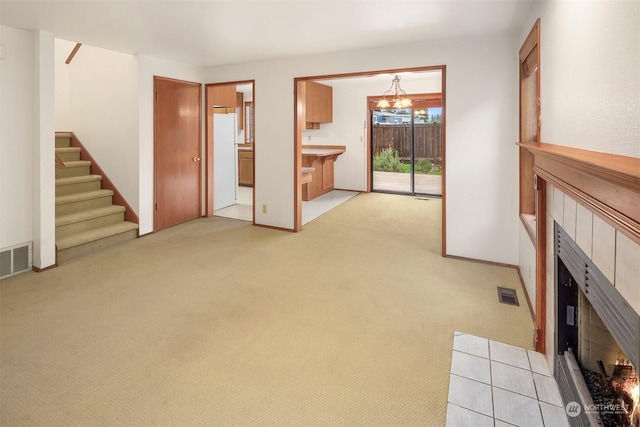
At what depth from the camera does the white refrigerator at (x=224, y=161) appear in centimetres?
620

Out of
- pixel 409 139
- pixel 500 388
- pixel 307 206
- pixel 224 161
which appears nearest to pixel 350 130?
pixel 409 139

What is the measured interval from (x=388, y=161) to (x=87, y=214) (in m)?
5.93

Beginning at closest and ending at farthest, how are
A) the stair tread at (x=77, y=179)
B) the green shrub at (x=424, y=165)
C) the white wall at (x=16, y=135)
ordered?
1. the white wall at (x=16, y=135)
2. the stair tread at (x=77, y=179)
3. the green shrub at (x=424, y=165)

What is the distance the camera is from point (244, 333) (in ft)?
7.87

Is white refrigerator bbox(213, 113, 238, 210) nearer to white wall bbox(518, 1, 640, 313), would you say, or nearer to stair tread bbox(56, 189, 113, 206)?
stair tread bbox(56, 189, 113, 206)

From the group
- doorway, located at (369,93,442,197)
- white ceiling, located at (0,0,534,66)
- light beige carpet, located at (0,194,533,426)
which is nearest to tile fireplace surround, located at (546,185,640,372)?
light beige carpet, located at (0,194,533,426)

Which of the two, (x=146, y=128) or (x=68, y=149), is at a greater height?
(x=146, y=128)

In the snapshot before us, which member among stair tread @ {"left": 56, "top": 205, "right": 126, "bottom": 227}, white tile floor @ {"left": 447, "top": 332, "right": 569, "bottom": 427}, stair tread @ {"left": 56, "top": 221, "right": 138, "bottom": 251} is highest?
stair tread @ {"left": 56, "top": 205, "right": 126, "bottom": 227}

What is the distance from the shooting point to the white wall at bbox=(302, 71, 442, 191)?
7914mm

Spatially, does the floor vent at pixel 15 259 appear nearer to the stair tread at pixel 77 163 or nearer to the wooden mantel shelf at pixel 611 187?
the stair tread at pixel 77 163

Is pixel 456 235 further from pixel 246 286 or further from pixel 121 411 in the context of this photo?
pixel 121 411

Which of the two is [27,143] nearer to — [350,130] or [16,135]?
[16,135]

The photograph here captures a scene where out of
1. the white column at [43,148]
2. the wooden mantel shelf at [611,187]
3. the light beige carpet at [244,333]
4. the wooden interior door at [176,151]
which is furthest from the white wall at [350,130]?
the wooden mantel shelf at [611,187]

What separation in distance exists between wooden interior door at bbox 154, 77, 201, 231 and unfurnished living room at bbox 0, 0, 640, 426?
4 cm
